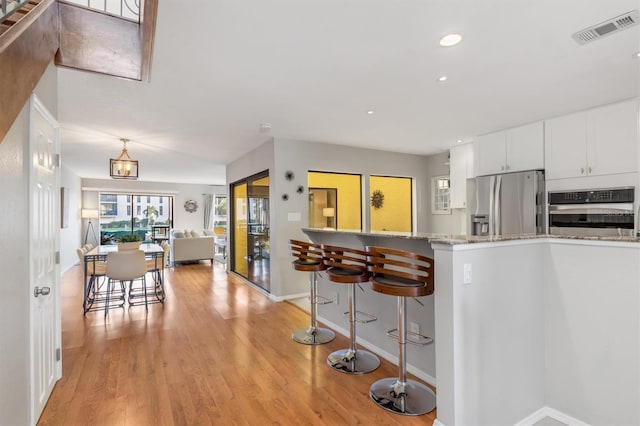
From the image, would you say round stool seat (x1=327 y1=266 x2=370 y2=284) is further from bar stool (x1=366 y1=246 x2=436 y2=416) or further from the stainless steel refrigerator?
the stainless steel refrigerator

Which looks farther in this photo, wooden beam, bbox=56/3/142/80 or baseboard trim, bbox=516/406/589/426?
wooden beam, bbox=56/3/142/80

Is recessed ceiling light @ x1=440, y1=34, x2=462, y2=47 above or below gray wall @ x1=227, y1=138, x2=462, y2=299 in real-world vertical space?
above

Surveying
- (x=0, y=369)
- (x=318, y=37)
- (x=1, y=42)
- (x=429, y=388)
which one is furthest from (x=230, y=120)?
(x=429, y=388)

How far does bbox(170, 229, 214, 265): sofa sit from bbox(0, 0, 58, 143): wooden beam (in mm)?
6362

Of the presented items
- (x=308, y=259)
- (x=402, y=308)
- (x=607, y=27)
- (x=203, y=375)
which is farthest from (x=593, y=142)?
(x=203, y=375)

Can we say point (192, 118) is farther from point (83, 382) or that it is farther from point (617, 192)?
point (617, 192)

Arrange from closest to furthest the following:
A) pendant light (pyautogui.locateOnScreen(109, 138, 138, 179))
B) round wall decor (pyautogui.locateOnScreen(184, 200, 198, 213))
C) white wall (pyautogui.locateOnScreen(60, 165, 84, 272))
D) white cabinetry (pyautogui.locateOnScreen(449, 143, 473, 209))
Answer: pendant light (pyautogui.locateOnScreen(109, 138, 138, 179)) → white cabinetry (pyautogui.locateOnScreen(449, 143, 473, 209)) → white wall (pyautogui.locateOnScreen(60, 165, 84, 272)) → round wall decor (pyautogui.locateOnScreen(184, 200, 198, 213))

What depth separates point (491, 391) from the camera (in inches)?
75.7

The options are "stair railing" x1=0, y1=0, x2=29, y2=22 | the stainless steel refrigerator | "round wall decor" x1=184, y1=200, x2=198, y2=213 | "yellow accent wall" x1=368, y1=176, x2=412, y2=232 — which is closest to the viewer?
"stair railing" x1=0, y1=0, x2=29, y2=22

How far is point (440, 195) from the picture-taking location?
639 cm

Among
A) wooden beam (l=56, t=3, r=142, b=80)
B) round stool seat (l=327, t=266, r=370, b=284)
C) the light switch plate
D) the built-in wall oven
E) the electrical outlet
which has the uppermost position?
wooden beam (l=56, t=3, r=142, b=80)

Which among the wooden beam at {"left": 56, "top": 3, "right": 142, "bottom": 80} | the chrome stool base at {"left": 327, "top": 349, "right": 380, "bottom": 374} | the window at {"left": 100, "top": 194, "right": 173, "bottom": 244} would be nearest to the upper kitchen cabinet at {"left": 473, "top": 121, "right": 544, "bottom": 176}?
the chrome stool base at {"left": 327, "top": 349, "right": 380, "bottom": 374}

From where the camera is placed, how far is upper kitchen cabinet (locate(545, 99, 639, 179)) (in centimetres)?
337

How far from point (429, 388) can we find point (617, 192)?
300 centimetres
